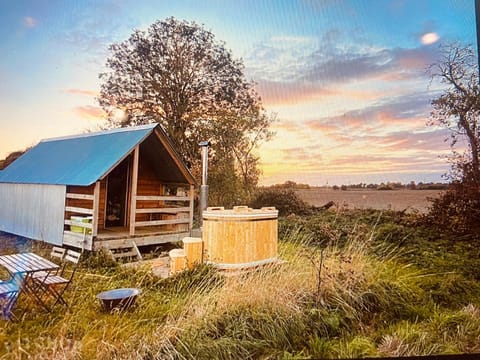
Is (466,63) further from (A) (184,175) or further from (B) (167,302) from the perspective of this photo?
(B) (167,302)

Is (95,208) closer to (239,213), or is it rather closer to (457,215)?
(239,213)

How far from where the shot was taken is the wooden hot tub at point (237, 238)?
228cm

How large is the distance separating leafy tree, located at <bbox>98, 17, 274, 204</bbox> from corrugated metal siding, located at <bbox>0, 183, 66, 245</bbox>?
1.89 ft

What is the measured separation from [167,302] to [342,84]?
1825 mm

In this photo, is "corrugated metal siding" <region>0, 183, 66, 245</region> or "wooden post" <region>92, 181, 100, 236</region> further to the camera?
"wooden post" <region>92, 181, 100, 236</region>

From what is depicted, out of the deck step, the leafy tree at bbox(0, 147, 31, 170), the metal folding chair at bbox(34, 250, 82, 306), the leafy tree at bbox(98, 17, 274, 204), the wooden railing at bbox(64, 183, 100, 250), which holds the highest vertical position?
the leafy tree at bbox(98, 17, 274, 204)

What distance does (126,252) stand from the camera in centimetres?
220

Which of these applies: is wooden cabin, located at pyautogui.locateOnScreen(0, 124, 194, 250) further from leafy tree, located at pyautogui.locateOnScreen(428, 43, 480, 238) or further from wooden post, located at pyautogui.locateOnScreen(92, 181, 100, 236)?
leafy tree, located at pyautogui.locateOnScreen(428, 43, 480, 238)

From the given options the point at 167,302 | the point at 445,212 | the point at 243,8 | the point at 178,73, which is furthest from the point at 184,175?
the point at 445,212

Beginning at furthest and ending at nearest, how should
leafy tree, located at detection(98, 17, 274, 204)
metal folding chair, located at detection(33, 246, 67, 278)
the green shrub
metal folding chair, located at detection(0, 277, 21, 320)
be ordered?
the green shrub → leafy tree, located at detection(98, 17, 274, 204) → metal folding chair, located at detection(33, 246, 67, 278) → metal folding chair, located at detection(0, 277, 21, 320)

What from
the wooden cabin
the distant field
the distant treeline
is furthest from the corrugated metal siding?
the distant field

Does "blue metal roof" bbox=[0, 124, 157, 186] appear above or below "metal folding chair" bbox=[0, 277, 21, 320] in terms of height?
above

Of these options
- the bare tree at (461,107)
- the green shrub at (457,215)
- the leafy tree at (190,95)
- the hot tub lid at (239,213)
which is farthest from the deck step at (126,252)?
the bare tree at (461,107)

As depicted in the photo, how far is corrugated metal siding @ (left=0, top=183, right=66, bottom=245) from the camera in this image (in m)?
1.94
